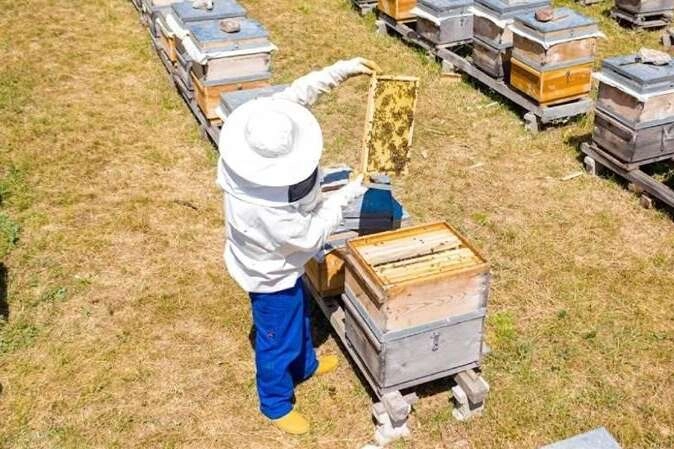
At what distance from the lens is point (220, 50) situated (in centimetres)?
696

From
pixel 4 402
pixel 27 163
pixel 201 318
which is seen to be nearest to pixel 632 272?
pixel 201 318

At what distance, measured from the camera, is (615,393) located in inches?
183

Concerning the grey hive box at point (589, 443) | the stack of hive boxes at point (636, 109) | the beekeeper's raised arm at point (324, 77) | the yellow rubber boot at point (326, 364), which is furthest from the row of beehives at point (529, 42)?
the grey hive box at point (589, 443)

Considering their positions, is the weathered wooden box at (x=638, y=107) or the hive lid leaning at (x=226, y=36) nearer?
the weathered wooden box at (x=638, y=107)

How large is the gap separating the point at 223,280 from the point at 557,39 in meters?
4.01

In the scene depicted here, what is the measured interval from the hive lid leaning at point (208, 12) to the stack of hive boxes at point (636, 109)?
11.9 ft

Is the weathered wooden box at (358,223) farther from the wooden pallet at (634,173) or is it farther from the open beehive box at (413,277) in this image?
the wooden pallet at (634,173)

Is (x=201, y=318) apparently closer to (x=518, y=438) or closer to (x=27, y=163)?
(x=518, y=438)

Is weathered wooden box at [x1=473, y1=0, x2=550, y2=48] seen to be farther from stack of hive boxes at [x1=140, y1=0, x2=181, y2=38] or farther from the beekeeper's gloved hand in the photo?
the beekeeper's gloved hand

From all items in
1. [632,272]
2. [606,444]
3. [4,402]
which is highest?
[606,444]

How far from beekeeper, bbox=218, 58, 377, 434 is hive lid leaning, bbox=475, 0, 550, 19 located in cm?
394

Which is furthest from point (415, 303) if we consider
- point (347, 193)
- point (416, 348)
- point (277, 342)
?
point (277, 342)

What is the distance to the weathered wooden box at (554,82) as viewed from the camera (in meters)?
7.38

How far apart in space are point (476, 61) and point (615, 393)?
194 inches
